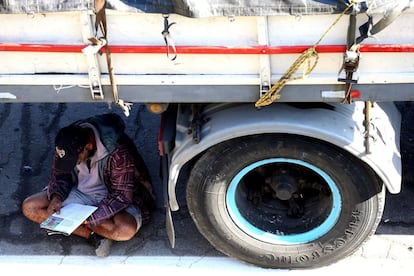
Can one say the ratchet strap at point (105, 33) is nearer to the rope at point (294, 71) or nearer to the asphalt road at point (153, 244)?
the rope at point (294, 71)

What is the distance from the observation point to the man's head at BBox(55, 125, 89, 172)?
14.8 feet

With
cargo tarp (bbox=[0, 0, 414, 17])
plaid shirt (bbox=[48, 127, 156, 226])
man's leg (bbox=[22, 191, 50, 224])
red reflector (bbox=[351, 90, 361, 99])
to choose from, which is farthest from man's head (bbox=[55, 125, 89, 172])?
red reflector (bbox=[351, 90, 361, 99])

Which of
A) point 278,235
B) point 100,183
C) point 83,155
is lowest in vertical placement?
point 278,235

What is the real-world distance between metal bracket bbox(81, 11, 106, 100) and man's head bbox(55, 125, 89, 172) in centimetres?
76

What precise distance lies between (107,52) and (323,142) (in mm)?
1256

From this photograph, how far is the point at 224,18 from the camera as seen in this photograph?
355cm

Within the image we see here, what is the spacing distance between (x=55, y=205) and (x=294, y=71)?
1940mm

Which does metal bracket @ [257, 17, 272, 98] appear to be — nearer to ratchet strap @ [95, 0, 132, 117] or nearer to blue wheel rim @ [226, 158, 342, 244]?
blue wheel rim @ [226, 158, 342, 244]

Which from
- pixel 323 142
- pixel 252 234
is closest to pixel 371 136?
pixel 323 142

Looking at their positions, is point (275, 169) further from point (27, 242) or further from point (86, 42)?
point (27, 242)

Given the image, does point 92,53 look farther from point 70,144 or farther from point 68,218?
point 68,218

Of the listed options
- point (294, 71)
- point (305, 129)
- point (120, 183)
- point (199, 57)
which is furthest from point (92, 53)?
point (120, 183)

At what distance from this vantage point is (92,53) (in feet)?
11.9

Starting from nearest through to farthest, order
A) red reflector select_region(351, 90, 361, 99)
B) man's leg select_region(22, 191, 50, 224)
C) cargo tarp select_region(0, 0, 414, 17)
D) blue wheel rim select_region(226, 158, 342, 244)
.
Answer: cargo tarp select_region(0, 0, 414, 17) < red reflector select_region(351, 90, 361, 99) < blue wheel rim select_region(226, 158, 342, 244) < man's leg select_region(22, 191, 50, 224)
